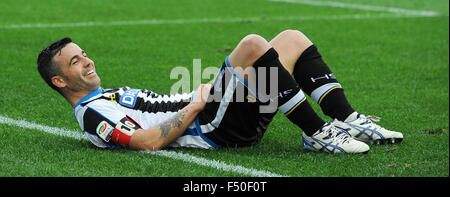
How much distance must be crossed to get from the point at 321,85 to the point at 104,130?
5.12 feet

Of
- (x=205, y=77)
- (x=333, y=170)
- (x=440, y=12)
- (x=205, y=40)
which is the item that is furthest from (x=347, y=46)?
(x=333, y=170)

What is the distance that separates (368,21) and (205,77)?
532cm

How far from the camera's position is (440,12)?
1441 centimetres

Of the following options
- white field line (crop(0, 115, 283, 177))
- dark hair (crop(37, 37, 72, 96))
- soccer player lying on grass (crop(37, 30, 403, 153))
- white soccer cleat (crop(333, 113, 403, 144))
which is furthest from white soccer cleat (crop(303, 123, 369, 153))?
dark hair (crop(37, 37, 72, 96))

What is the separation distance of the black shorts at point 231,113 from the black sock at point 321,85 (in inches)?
18.2

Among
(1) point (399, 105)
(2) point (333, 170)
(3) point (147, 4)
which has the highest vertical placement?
(2) point (333, 170)

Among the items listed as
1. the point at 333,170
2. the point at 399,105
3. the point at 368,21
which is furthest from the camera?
the point at 368,21

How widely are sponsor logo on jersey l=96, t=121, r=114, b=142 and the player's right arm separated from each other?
0.50ft

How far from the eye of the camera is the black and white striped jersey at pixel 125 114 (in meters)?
5.03

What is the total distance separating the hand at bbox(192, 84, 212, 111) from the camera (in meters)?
5.07

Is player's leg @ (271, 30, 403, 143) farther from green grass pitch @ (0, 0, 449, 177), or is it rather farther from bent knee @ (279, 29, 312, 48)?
green grass pitch @ (0, 0, 449, 177)
